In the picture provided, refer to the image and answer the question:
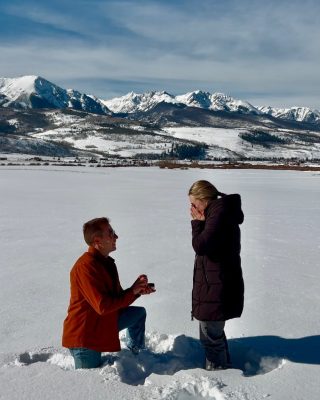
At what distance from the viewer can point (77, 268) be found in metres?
3.70

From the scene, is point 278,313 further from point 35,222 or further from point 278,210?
point 278,210

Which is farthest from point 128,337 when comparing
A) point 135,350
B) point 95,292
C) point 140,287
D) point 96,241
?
point 96,241

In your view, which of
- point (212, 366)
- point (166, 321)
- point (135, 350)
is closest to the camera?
point (212, 366)

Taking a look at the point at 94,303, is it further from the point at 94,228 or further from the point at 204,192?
the point at 204,192

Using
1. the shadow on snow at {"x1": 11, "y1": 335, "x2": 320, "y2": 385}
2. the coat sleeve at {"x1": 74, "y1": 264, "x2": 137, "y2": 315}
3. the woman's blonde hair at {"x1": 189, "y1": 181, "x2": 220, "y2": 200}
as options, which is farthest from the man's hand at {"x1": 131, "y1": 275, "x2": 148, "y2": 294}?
the woman's blonde hair at {"x1": 189, "y1": 181, "x2": 220, "y2": 200}

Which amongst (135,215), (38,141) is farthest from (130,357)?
(38,141)

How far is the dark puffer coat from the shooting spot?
3596mm

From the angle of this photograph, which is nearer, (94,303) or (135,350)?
(94,303)

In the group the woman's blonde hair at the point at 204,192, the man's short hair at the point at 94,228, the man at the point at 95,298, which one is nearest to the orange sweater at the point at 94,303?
the man at the point at 95,298

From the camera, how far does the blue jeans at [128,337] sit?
3.79m

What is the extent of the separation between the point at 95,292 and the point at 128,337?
89 centimetres

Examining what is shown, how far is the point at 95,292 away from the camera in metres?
3.62

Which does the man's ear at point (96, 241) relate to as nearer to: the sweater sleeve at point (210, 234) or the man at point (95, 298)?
the man at point (95, 298)

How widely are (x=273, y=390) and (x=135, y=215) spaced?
10.4 m
